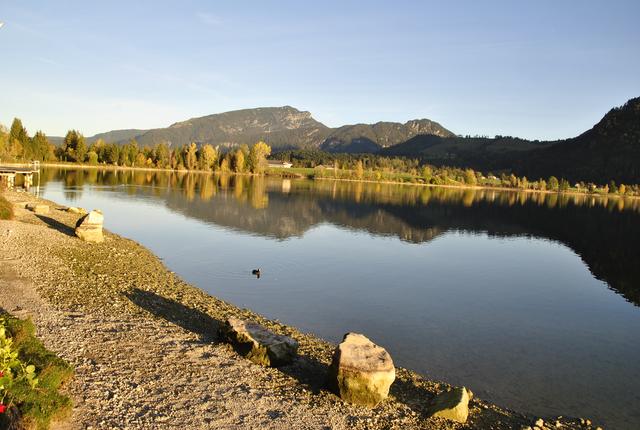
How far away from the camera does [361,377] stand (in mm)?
15586

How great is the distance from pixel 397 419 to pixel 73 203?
2792 inches

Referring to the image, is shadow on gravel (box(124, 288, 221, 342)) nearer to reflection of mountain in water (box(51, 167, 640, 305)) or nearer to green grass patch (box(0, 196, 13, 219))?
green grass patch (box(0, 196, 13, 219))

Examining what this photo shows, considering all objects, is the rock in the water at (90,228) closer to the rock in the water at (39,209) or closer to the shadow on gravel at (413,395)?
the rock in the water at (39,209)

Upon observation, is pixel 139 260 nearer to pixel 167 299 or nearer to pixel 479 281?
pixel 167 299

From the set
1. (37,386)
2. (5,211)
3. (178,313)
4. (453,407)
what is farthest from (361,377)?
(5,211)

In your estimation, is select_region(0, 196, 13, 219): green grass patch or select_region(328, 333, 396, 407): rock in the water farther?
select_region(0, 196, 13, 219): green grass patch

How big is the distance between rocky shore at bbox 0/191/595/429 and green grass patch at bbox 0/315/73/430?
58 centimetres

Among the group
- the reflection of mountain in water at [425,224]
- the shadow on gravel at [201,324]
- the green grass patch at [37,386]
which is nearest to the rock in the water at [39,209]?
the reflection of mountain in water at [425,224]

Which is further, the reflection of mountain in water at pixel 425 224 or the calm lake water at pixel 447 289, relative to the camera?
the reflection of mountain in water at pixel 425 224

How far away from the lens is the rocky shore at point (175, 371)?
44.9ft

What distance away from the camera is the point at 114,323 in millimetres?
20219

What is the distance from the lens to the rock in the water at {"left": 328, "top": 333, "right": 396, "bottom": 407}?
15566mm

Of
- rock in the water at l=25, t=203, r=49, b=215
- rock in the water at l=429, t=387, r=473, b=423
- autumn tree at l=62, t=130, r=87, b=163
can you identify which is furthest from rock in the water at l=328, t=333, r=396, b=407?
autumn tree at l=62, t=130, r=87, b=163

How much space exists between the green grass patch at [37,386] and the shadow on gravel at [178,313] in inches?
279
